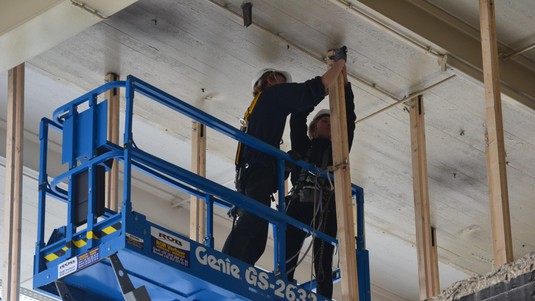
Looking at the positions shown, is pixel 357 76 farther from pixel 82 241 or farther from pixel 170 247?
pixel 82 241

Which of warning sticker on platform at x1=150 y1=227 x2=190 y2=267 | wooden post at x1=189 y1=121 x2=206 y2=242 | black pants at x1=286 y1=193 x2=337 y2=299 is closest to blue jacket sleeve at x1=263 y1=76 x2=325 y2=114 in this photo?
black pants at x1=286 y1=193 x2=337 y2=299

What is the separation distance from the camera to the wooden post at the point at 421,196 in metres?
13.9

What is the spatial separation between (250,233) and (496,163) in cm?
241

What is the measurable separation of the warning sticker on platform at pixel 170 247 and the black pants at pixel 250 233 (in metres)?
0.86

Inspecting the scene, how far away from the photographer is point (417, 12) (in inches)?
512

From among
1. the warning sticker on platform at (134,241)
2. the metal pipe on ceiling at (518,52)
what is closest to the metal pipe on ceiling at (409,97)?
the metal pipe on ceiling at (518,52)

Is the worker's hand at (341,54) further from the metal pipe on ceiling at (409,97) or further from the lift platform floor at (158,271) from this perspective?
the lift platform floor at (158,271)

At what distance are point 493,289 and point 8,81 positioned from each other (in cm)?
704

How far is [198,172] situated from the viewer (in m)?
14.7

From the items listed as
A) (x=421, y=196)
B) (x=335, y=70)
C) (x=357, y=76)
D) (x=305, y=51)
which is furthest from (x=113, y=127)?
(x=421, y=196)

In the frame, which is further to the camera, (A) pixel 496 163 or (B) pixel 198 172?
(B) pixel 198 172

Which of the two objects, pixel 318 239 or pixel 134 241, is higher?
pixel 318 239

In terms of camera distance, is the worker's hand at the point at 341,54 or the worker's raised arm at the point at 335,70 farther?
the worker's hand at the point at 341,54

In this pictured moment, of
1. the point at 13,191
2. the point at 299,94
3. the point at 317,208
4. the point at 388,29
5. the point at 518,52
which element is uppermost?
the point at 518,52
